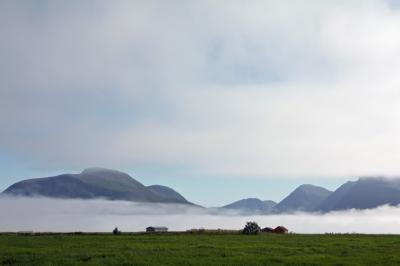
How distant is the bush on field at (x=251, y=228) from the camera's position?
409ft

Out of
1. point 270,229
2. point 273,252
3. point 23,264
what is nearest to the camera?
point 23,264

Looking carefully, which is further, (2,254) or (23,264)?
(2,254)

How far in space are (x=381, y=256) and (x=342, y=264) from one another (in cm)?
851

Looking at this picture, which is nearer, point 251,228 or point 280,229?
point 251,228

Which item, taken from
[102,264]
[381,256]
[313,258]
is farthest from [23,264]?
[381,256]

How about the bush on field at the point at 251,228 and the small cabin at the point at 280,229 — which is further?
the small cabin at the point at 280,229

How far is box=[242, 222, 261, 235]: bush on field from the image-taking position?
12469cm

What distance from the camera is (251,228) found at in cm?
12594

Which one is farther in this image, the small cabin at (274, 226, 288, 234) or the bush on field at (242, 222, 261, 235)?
the small cabin at (274, 226, 288, 234)

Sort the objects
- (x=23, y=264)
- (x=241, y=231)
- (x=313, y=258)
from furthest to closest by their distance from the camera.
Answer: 1. (x=241, y=231)
2. (x=313, y=258)
3. (x=23, y=264)

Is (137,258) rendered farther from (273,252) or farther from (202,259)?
(273,252)

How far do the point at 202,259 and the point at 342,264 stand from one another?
516 inches

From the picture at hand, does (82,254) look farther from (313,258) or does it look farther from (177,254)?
(313,258)

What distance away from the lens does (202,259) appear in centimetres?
5556
